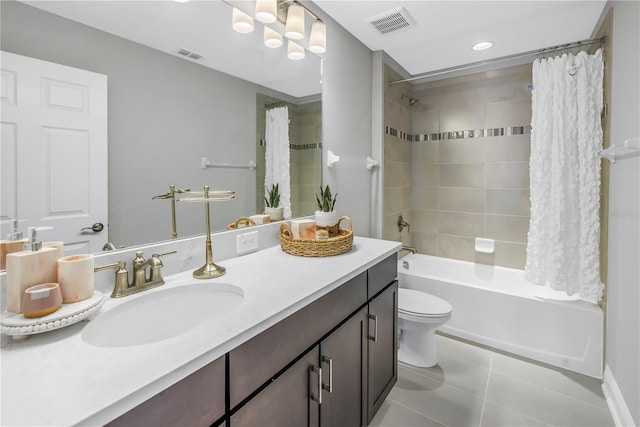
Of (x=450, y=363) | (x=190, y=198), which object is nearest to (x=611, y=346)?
(x=450, y=363)

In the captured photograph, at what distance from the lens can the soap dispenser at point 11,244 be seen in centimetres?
84

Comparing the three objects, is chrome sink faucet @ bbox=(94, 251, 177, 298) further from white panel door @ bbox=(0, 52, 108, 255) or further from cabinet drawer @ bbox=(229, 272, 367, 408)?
cabinet drawer @ bbox=(229, 272, 367, 408)

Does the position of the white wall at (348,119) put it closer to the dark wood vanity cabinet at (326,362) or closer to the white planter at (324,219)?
the white planter at (324,219)

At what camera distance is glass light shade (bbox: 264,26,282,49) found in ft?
5.49

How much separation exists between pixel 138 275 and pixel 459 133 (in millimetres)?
2915

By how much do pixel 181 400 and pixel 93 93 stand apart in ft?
3.19

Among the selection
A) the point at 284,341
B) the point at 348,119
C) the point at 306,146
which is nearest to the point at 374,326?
the point at 284,341

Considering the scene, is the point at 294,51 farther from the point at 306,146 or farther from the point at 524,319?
the point at 524,319

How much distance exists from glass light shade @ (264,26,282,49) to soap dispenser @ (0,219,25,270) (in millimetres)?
1369

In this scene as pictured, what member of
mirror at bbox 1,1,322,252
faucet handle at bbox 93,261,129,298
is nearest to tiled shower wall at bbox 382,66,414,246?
mirror at bbox 1,1,322,252

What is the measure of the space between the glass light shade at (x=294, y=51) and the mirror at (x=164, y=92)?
0.09m

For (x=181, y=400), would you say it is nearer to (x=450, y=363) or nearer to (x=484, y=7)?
(x=450, y=363)

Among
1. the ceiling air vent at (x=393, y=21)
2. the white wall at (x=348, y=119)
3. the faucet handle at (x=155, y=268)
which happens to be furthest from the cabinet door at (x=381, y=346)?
the ceiling air vent at (x=393, y=21)

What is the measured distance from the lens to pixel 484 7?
1.92 m
